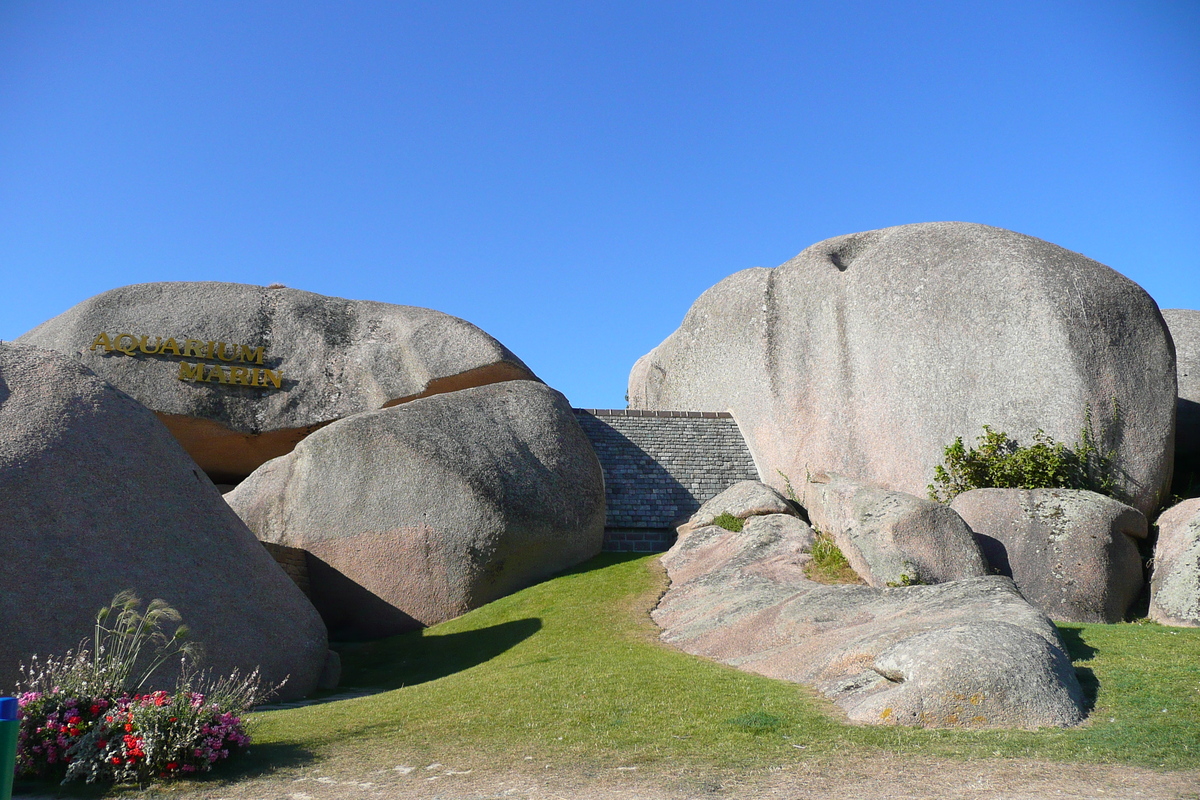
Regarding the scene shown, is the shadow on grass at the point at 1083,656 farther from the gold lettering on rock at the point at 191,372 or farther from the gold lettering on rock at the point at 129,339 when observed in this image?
the gold lettering on rock at the point at 129,339

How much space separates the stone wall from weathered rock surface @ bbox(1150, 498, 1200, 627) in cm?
892

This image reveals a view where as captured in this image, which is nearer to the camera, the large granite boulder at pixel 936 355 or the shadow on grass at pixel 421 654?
the shadow on grass at pixel 421 654

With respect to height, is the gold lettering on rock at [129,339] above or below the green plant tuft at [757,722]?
above

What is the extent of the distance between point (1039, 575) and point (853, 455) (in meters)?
5.32

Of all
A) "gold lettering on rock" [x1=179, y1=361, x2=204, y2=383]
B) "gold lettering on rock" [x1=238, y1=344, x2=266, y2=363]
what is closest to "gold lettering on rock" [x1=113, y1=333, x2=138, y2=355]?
"gold lettering on rock" [x1=179, y1=361, x2=204, y2=383]

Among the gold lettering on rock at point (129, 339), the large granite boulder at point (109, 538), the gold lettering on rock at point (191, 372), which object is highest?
the gold lettering on rock at point (129, 339)

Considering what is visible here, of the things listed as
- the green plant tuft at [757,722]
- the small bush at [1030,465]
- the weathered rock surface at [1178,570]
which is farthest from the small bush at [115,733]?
the small bush at [1030,465]

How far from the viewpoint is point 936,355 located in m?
17.3

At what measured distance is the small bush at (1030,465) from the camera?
596 inches

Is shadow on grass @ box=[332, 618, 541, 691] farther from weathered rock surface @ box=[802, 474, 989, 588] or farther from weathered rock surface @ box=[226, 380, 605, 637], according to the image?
weathered rock surface @ box=[802, 474, 989, 588]

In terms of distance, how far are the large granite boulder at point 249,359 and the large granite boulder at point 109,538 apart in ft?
31.7

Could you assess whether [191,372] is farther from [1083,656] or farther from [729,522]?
[1083,656]

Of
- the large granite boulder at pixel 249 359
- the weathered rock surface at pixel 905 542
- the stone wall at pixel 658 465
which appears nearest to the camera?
the weathered rock surface at pixel 905 542

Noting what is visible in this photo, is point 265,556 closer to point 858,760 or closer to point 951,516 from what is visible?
point 858,760
